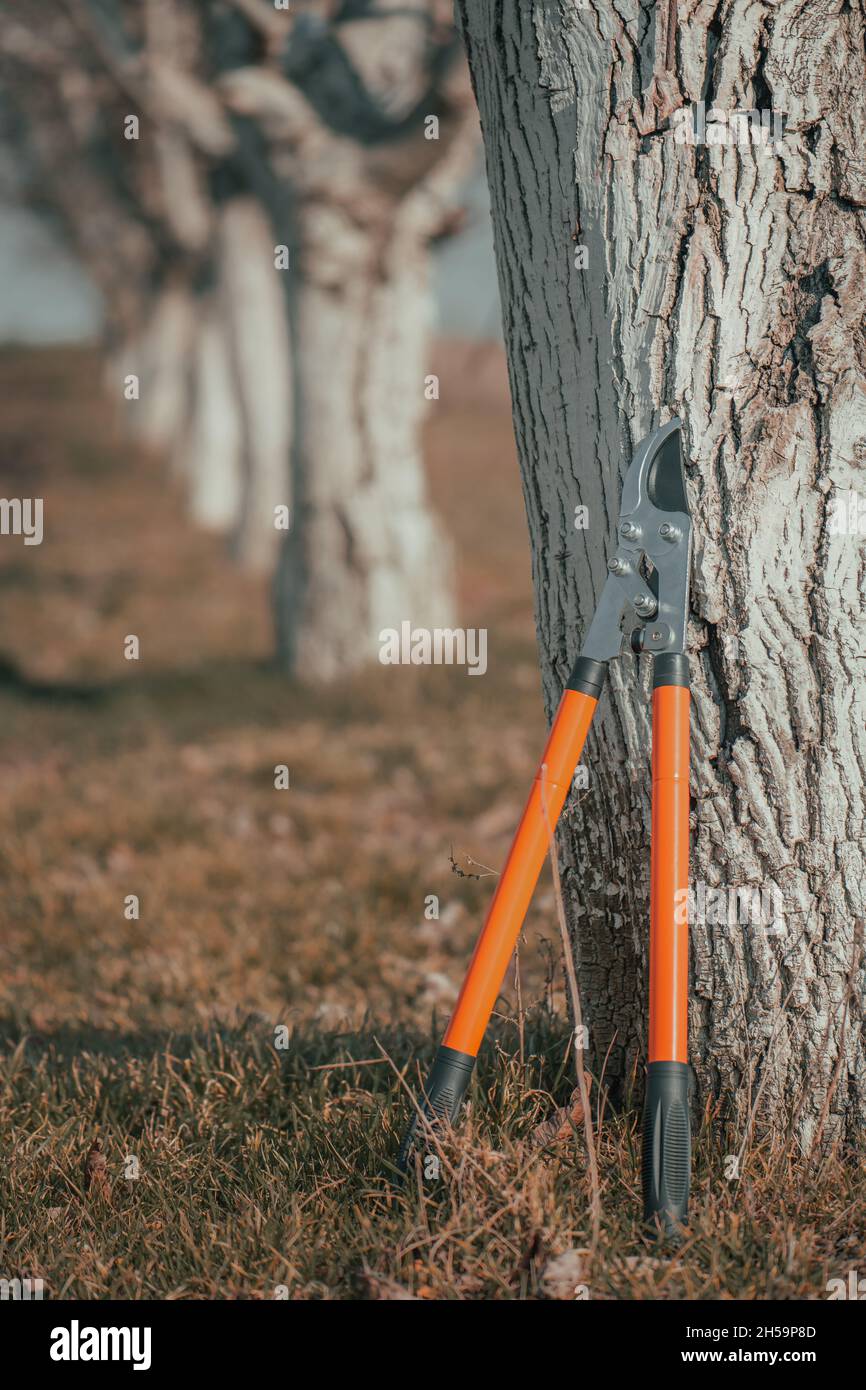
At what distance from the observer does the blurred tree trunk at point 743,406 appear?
2191mm

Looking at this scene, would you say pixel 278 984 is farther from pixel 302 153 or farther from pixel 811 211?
pixel 302 153

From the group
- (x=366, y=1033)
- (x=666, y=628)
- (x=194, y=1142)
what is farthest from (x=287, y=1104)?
(x=666, y=628)

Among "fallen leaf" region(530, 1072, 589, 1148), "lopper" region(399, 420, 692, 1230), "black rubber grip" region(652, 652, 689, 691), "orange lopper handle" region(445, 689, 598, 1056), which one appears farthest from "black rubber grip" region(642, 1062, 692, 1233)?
"black rubber grip" region(652, 652, 689, 691)

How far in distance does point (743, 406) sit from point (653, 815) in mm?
781

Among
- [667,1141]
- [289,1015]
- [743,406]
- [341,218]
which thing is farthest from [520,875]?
[341,218]

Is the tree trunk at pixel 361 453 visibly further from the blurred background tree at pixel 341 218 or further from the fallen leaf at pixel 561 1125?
the fallen leaf at pixel 561 1125

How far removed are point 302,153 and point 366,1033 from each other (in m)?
6.25

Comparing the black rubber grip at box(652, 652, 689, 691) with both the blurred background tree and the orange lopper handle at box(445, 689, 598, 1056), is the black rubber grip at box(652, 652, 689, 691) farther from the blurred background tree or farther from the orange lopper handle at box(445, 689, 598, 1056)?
the blurred background tree

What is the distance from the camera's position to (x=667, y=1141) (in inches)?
82.6

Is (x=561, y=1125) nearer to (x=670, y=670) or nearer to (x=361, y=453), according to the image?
(x=670, y=670)

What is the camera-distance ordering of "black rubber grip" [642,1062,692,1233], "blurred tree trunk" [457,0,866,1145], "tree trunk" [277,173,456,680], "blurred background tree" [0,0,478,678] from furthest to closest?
"tree trunk" [277,173,456,680]
"blurred background tree" [0,0,478,678]
"blurred tree trunk" [457,0,866,1145]
"black rubber grip" [642,1062,692,1233]

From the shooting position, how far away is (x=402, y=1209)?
221 centimetres

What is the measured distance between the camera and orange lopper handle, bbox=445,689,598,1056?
216 cm

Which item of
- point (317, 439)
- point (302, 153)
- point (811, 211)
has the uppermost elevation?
point (302, 153)
